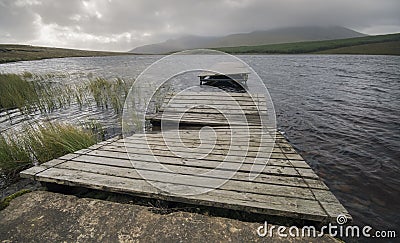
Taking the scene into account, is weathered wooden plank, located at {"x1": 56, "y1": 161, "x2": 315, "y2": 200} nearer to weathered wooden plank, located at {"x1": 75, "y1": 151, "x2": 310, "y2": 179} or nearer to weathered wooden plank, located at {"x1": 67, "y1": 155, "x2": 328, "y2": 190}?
weathered wooden plank, located at {"x1": 67, "y1": 155, "x2": 328, "y2": 190}

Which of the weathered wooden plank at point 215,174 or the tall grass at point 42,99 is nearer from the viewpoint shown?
the weathered wooden plank at point 215,174

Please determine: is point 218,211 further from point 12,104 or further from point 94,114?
point 12,104

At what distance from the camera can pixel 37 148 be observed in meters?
4.93

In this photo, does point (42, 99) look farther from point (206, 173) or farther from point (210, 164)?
point (206, 173)

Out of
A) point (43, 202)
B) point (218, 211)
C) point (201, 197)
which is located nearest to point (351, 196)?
point (218, 211)

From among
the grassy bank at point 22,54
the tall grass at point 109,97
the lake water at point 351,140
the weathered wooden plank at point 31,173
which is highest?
the grassy bank at point 22,54

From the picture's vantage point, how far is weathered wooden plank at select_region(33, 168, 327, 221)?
7.68ft

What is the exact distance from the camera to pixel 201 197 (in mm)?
2555

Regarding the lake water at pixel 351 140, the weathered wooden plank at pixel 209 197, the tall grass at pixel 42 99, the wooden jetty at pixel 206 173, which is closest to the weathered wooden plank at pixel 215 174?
the wooden jetty at pixel 206 173

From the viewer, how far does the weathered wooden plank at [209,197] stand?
2340mm

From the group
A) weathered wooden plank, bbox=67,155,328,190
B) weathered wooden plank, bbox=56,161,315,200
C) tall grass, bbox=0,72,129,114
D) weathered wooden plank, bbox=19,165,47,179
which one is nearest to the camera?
weathered wooden plank, bbox=56,161,315,200

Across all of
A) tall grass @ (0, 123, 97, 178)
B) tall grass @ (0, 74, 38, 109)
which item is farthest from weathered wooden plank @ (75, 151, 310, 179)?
tall grass @ (0, 74, 38, 109)

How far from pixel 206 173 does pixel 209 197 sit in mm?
580

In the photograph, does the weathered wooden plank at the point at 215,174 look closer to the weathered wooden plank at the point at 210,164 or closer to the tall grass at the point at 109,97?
the weathered wooden plank at the point at 210,164
